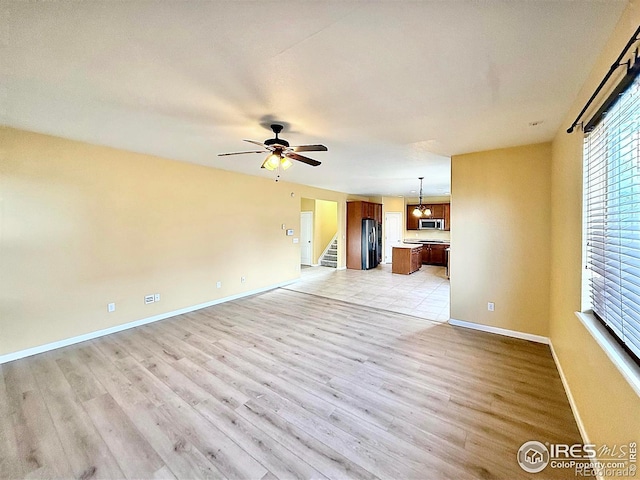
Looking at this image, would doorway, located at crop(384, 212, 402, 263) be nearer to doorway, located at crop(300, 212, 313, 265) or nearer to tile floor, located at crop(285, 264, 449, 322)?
tile floor, located at crop(285, 264, 449, 322)

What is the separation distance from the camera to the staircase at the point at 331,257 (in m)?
9.47

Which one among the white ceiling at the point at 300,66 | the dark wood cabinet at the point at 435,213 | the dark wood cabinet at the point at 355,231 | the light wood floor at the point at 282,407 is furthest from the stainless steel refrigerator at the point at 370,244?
the white ceiling at the point at 300,66

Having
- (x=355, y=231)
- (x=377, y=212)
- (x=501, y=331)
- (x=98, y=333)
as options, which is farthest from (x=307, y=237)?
(x=501, y=331)

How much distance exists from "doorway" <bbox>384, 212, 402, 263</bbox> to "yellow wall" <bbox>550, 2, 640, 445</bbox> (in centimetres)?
745

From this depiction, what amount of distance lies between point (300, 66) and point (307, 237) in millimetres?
8210

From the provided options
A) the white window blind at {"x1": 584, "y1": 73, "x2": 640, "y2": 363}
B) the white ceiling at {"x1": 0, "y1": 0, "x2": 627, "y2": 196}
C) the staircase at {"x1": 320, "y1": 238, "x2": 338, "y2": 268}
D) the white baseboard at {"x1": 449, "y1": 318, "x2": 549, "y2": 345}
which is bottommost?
the white baseboard at {"x1": 449, "y1": 318, "x2": 549, "y2": 345}

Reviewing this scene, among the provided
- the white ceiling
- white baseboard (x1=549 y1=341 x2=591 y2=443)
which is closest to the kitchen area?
white baseboard (x1=549 y1=341 x2=591 y2=443)

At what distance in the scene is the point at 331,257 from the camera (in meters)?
9.62

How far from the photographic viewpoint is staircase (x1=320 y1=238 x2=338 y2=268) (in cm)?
947

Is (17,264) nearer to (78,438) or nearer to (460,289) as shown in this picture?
(78,438)

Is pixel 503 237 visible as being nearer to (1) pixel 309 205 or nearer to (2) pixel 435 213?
(1) pixel 309 205

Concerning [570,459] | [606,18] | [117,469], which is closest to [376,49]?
[606,18]

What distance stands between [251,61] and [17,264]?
11.8 ft

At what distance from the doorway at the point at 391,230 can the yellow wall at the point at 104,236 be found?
21.5 feet
